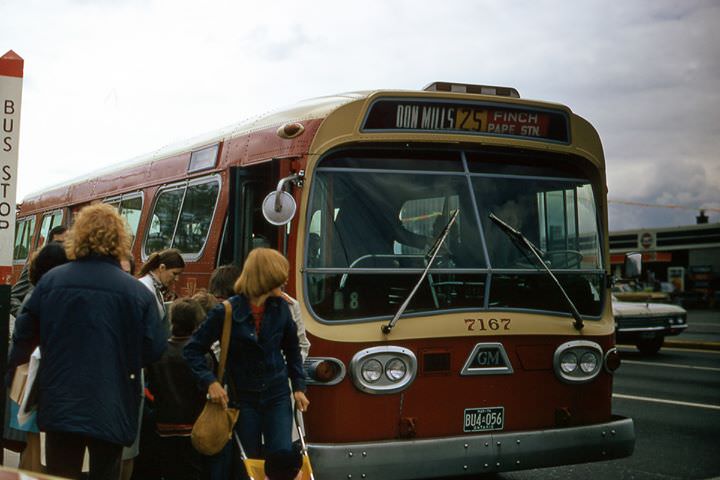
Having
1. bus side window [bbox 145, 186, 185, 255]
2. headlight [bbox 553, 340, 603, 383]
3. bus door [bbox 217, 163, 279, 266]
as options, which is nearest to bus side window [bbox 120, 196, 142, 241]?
bus side window [bbox 145, 186, 185, 255]

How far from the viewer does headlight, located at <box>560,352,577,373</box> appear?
637 centimetres

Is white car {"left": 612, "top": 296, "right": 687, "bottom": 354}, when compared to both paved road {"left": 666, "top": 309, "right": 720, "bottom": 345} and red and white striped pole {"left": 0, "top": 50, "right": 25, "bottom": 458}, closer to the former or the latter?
paved road {"left": 666, "top": 309, "right": 720, "bottom": 345}

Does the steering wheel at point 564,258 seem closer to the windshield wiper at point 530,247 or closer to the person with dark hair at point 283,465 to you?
the windshield wiper at point 530,247

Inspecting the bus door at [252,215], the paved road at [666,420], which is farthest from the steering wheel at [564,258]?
the paved road at [666,420]

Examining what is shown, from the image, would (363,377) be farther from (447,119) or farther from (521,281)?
(447,119)

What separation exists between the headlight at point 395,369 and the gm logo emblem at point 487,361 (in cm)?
45

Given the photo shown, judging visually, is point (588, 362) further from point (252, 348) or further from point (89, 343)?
point (89, 343)

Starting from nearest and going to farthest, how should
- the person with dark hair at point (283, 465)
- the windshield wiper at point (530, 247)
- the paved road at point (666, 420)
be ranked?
the person with dark hair at point (283, 465), the windshield wiper at point (530, 247), the paved road at point (666, 420)

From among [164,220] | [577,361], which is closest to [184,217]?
[164,220]

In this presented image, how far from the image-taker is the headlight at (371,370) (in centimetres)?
575

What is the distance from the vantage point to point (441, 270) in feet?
19.9

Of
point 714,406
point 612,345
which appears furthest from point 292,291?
point 714,406

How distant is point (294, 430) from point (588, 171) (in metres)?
3.07

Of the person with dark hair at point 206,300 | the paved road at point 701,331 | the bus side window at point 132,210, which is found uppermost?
the bus side window at point 132,210
